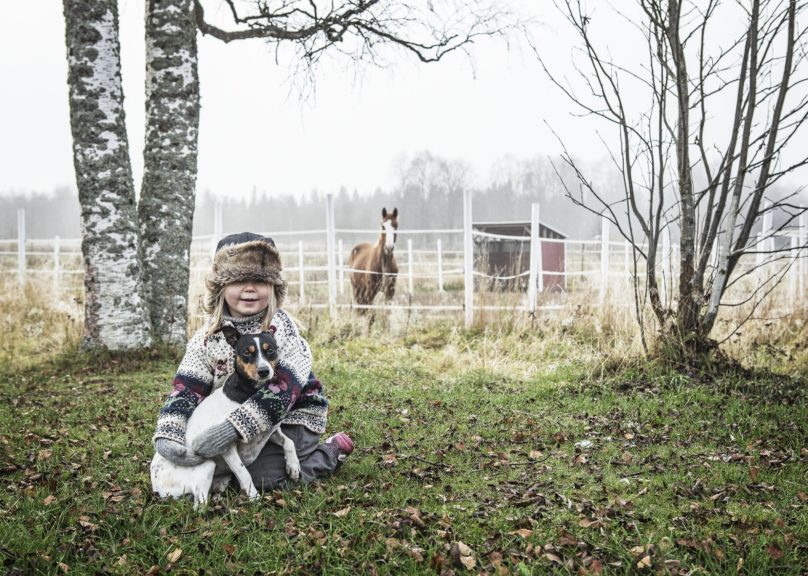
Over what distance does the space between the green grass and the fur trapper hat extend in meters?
1.13

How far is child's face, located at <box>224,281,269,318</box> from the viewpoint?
3.37 metres

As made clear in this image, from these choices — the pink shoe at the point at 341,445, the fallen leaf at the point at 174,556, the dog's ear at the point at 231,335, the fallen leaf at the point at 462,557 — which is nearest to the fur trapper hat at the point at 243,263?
the dog's ear at the point at 231,335

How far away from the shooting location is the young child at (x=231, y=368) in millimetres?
3158

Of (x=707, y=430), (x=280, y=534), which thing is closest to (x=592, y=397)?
(x=707, y=430)

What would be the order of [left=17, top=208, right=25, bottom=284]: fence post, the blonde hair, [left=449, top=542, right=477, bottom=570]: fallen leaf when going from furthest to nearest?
[left=17, top=208, right=25, bottom=284]: fence post
the blonde hair
[left=449, top=542, right=477, bottom=570]: fallen leaf

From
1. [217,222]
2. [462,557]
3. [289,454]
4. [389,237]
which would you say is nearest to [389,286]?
[389,237]

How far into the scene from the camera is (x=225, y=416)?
315 cm

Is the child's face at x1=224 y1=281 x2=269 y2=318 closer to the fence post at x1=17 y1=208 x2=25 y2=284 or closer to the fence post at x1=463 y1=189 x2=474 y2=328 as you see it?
the fence post at x1=463 y1=189 x2=474 y2=328

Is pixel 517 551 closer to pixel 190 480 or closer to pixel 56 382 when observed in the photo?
pixel 190 480

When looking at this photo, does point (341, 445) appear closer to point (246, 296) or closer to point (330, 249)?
point (246, 296)

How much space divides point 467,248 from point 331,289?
2458mm

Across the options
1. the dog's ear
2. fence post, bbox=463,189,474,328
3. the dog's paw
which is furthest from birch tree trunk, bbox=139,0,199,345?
the dog's ear

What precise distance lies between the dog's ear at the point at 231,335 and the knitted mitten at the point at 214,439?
15.4 inches

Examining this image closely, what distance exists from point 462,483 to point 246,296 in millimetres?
1675
